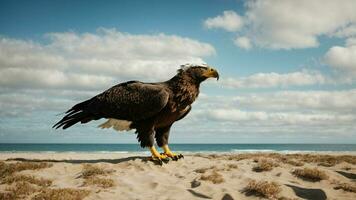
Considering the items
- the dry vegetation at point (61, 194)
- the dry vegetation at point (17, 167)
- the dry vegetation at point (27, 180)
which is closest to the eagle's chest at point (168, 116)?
the dry vegetation at point (17, 167)

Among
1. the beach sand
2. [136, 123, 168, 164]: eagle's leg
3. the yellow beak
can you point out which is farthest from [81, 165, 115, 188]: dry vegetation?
the yellow beak

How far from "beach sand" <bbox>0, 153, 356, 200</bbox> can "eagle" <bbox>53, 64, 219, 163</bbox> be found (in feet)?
3.36

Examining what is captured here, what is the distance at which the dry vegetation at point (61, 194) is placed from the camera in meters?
6.56

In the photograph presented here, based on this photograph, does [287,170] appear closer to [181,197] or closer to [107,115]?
[181,197]

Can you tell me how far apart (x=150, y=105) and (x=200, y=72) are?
2.02m

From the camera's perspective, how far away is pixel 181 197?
273 inches

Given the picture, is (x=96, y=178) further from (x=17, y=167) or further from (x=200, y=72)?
(x=200, y=72)

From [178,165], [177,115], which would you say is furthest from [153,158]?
[177,115]

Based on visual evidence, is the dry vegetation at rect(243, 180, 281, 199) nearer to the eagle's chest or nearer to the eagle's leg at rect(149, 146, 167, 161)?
the eagle's leg at rect(149, 146, 167, 161)

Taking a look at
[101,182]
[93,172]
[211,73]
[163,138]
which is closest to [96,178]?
[101,182]

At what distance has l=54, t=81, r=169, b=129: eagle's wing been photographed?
32.6 feet

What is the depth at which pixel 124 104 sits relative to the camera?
33.9ft

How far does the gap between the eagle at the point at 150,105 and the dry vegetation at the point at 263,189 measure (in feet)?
11.3

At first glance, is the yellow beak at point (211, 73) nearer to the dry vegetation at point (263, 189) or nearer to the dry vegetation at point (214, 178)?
the dry vegetation at point (214, 178)
